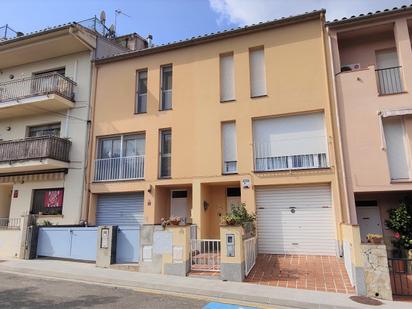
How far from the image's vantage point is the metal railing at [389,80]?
1265 cm

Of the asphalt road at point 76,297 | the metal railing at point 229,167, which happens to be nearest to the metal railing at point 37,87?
the metal railing at point 229,167

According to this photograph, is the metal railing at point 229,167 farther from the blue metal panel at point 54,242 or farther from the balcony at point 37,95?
the balcony at point 37,95

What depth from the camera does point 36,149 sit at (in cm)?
1591

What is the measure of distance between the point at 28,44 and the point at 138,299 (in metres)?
15.8

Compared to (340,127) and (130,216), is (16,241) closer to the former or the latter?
(130,216)

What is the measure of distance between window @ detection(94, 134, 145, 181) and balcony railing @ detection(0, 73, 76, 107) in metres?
3.57

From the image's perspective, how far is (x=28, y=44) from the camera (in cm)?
1736

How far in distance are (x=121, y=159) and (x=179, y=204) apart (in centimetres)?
374

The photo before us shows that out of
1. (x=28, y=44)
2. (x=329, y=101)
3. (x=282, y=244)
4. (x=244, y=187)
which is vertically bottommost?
(x=282, y=244)

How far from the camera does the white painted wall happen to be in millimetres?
16031

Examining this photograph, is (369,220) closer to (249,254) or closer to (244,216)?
(244,216)

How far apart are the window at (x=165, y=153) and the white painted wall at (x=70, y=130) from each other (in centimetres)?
426

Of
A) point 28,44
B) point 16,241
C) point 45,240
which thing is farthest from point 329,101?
point 28,44

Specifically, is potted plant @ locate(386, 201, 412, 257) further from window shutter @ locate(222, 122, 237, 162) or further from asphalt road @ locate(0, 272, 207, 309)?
asphalt road @ locate(0, 272, 207, 309)
